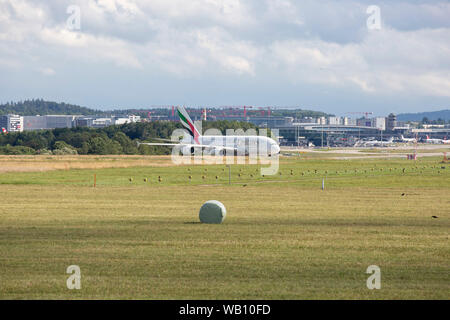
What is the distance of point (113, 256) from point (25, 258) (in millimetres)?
2425

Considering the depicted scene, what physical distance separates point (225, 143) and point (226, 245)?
91.8m

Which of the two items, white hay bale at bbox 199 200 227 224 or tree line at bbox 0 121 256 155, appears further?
tree line at bbox 0 121 256 155

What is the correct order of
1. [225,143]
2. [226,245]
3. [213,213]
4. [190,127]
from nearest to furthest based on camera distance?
[226,245], [213,213], [225,143], [190,127]

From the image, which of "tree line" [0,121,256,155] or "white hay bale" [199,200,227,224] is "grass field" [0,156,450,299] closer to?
"white hay bale" [199,200,227,224]

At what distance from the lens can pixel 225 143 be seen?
371ft

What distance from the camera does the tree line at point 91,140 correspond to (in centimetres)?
13575

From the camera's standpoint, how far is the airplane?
109000mm

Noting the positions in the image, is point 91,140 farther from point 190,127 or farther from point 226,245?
point 226,245

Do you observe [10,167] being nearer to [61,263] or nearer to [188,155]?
[188,155]

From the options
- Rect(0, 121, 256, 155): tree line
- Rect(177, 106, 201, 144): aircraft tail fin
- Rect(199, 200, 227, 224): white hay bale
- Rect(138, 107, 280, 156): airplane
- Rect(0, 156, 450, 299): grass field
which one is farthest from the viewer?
Rect(0, 121, 256, 155): tree line

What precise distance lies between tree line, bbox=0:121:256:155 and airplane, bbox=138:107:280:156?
2315 cm

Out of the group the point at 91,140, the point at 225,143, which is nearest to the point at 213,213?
the point at 225,143

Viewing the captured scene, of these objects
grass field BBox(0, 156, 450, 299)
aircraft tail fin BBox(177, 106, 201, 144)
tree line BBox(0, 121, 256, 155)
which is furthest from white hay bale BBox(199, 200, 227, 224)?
tree line BBox(0, 121, 256, 155)

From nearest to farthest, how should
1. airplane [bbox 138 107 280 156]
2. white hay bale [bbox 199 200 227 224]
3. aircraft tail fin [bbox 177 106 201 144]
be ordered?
white hay bale [bbox 199 200 227 224], airplane [bbox 138 107 280 156], aircraft tail fin [bbox 177 106 201 144]
